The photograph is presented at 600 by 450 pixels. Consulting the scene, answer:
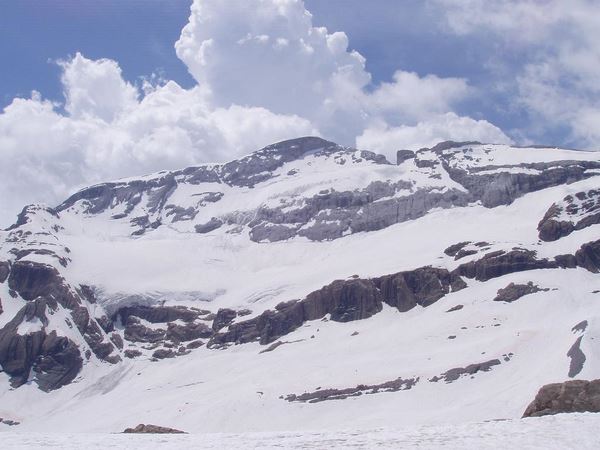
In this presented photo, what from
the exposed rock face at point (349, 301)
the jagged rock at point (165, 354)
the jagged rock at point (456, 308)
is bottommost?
the jagged rock at point (456, 308)

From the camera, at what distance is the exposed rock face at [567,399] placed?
106 ft

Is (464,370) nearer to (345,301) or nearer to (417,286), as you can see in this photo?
(417,286)

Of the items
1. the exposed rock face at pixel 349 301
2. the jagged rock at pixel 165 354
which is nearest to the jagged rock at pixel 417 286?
the exposed rock face at pixel 349 301

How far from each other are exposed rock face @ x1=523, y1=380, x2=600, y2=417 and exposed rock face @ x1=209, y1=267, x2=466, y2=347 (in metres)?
142

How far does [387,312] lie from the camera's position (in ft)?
589

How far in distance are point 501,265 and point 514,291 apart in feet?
59.0

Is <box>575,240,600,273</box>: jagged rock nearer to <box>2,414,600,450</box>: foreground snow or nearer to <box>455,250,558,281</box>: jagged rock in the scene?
<box>455,250,558,281</box>: jagged rock

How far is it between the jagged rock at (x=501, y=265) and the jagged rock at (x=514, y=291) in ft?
45.5

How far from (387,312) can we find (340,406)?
209 ft

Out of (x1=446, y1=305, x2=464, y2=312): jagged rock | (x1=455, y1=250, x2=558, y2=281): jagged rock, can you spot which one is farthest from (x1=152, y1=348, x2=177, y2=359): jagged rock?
(x1=455, y1=250, x2=558, y2=281): jagged rock

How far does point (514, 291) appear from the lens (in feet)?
518

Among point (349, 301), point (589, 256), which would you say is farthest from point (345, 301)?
point (589, 256)

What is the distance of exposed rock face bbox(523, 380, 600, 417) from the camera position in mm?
32406

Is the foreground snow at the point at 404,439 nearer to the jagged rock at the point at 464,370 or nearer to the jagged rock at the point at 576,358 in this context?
the jagged rock at the point at 576,358
